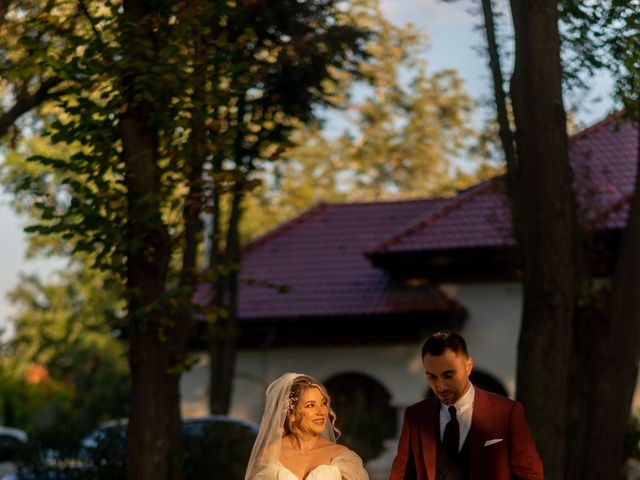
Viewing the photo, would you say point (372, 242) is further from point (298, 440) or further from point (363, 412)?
point (298, 440)

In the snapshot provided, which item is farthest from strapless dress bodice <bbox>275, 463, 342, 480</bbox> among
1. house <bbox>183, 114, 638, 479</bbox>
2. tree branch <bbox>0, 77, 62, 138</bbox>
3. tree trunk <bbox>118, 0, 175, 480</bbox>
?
house <bbox>183, 114, 638, 479</bbox>

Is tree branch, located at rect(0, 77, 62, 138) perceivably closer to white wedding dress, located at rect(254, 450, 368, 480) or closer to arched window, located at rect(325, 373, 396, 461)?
arched window, located at rect(325, 373, 396, 461)

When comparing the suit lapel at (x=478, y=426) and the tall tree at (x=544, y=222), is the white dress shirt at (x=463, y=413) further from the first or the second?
the tall tree at (x=544, y=222)

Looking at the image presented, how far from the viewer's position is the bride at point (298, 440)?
29.2ft

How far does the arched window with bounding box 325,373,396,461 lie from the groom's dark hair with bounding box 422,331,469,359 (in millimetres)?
15894

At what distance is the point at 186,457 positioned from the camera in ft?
68.6

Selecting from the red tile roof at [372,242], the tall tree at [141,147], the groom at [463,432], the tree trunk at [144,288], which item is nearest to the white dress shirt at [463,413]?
the groom at [463,432]

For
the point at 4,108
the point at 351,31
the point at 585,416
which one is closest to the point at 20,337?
the point at 4,108

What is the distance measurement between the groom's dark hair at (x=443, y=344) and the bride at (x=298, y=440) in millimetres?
1182

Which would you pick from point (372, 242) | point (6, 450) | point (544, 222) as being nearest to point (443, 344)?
point (544, 222)

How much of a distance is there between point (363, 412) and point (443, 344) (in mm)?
19807

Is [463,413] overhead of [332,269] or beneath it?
beneath

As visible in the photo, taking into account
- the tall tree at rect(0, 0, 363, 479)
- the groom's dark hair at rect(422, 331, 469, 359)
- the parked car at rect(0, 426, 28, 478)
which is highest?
the tall tree at rect(0, 0, 363, 479)

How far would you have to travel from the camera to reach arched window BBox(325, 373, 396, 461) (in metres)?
26.4
